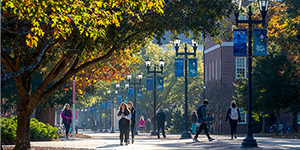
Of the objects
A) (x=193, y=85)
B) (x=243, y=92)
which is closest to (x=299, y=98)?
(x=243, y=92)

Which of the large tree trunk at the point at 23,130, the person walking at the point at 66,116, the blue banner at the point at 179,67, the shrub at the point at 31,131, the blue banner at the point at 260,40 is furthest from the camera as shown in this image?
the blue banner at the point at 179,67

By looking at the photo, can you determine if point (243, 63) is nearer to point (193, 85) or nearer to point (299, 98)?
point (193, 85)

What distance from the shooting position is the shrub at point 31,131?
2208 cm

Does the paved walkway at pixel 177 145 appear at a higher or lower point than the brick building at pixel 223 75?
lower

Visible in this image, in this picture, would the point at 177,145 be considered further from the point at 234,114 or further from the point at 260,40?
the point at 260,40

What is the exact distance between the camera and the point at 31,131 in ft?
81.6

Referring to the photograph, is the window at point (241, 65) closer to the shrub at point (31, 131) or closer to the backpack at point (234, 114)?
the backpack at point (234, 114)

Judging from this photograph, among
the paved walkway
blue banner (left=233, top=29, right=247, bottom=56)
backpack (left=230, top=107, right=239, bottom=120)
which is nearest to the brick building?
backpack (left=230, top=107, right=239, bottom=120)

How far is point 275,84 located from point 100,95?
51.0 m

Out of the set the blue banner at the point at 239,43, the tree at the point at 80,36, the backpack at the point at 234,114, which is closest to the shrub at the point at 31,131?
the tree at the point at 80,36

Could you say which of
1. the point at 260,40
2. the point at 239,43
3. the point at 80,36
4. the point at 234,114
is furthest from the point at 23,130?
the point at 234,114

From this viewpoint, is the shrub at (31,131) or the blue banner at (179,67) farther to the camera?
the blue banner at (179,67)

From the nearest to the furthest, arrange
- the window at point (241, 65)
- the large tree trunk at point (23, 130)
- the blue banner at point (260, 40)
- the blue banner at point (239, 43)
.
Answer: the large tree trunk at point (23, 130) < the blue banner at point (260, 40) < the blue banner at point (239, 43) < the window at point (241, 65)

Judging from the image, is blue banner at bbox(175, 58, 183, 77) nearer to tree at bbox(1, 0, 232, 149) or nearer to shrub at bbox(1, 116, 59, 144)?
shrub at bbox(1, 116, 59, 144)
